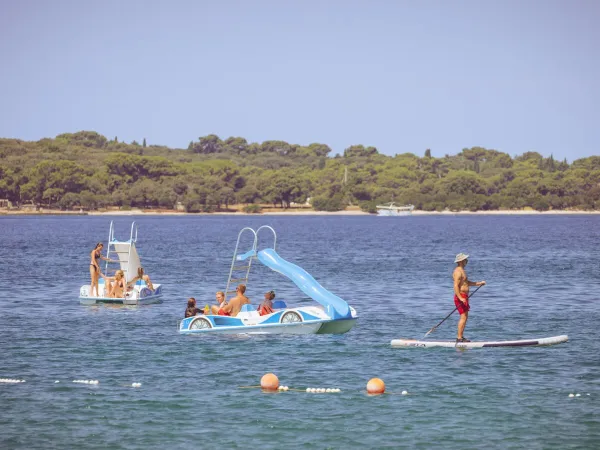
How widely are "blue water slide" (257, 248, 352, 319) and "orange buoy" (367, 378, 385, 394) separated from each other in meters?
7.44

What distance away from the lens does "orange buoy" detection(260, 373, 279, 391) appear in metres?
23.0

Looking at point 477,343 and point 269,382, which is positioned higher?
point 477,343

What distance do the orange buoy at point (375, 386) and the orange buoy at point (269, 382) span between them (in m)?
2.17

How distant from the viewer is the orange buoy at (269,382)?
2305 cm

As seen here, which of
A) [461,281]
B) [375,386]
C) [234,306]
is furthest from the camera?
[234,306]

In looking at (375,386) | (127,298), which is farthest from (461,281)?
(127,298)

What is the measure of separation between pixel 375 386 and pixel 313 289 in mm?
8578

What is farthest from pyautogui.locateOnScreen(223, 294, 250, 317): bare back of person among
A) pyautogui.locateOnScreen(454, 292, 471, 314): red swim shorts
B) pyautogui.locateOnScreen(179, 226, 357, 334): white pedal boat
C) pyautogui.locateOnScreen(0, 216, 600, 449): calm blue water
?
pyautogui.locateOnScreen(454, 292, 471, 314): red swim shorts

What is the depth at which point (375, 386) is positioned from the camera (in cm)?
2259

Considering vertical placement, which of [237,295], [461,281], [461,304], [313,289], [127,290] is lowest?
[127,290]

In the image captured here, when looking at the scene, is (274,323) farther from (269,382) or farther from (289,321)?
(269,382)

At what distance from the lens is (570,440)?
18.9 m

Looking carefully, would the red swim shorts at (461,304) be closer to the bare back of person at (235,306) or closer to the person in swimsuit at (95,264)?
the bare back of person at (235,306)

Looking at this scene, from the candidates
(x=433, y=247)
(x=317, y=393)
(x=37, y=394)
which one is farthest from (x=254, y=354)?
(x=433, y=247)
